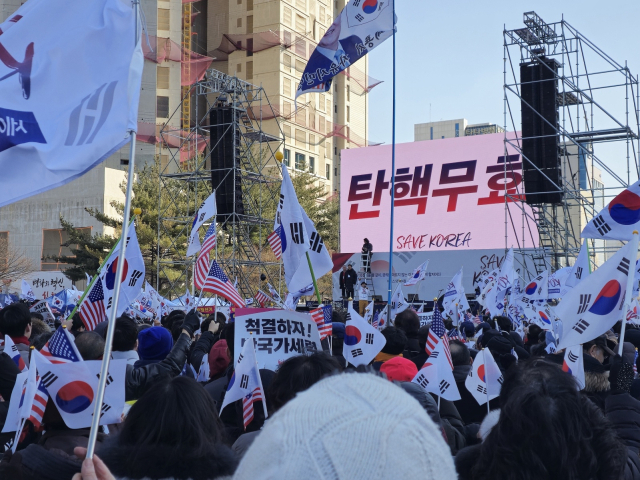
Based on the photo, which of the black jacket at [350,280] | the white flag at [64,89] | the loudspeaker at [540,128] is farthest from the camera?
the black jacket at [350,280]

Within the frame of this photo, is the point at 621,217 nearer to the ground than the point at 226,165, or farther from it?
nearer to the ground

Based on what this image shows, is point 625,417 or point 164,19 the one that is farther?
point 164,19

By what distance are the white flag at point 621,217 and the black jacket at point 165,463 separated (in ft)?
19.1

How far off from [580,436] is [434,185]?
28369 mm

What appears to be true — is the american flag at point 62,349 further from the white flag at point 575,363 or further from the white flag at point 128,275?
the white flag at point 128,275

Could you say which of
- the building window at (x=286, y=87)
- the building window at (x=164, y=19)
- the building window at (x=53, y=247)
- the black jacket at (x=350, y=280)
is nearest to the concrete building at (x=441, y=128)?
the building window at (x=286, y=87)

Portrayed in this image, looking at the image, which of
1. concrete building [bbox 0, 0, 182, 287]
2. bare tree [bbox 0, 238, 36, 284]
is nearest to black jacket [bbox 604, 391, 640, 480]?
bare tree [bbox 0, 238, 36, 284]

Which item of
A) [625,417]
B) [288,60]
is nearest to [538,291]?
[625,417]

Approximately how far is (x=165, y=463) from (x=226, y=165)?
2114 centimetres

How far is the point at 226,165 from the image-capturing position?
75.8ft

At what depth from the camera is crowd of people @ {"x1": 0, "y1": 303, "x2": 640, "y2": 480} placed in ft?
3.56

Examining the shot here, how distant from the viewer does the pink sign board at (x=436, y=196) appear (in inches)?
1129

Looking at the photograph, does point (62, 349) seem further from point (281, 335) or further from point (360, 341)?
point (360, 341)

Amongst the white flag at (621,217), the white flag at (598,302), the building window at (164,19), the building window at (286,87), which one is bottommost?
the white flag at (598,302)
